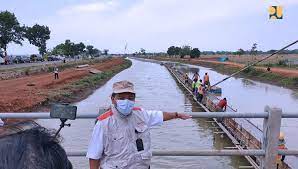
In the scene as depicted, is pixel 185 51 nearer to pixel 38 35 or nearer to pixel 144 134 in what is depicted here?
pixel 38 35

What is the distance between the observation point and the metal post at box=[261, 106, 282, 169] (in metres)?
4.11

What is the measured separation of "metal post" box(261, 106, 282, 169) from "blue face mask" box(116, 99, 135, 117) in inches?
63.2

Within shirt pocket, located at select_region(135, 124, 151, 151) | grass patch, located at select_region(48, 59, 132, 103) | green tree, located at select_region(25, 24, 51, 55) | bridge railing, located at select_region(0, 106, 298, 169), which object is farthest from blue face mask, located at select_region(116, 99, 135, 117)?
green tree, located at select_region(25, 24, 51, 55)

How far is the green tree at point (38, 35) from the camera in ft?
313

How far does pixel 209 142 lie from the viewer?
683 inches

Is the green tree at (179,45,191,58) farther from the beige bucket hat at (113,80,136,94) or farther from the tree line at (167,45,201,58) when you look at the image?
the beige bucket hat at (113,80,136,94)

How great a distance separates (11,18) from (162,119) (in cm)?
6968

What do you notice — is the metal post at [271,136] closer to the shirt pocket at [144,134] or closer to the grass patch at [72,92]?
the shirt pocket at [144,134]

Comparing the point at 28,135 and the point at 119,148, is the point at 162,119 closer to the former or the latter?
the point at 119,148

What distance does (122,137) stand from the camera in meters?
3.23

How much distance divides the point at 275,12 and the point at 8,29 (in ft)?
219

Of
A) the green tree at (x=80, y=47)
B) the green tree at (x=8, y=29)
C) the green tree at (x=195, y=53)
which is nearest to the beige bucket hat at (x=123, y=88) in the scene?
the green tree at (x=8, y=29)

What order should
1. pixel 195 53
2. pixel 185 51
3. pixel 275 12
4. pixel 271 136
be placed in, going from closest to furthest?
pixel 271 136, pixel 275 12, pixel 195 53, pixel 185 51

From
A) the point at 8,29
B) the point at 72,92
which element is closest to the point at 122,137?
the point at 72,92
